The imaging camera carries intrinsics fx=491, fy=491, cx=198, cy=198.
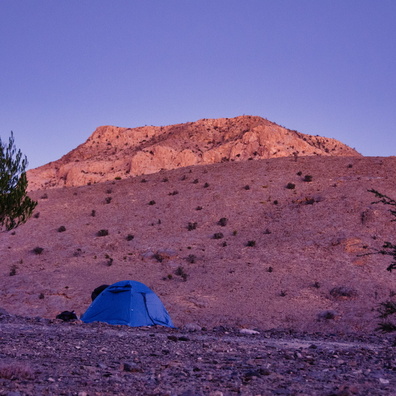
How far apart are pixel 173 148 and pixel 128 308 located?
58.3 metres

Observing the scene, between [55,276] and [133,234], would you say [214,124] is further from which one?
[55,276]

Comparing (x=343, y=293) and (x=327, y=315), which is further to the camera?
(x=343, y=293)

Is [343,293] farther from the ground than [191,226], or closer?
closer

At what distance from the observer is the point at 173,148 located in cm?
7456

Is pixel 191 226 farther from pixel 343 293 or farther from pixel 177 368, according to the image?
pixel 177 368

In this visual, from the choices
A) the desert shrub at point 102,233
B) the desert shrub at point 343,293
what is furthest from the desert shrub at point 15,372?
the desert shrub at point 102,233

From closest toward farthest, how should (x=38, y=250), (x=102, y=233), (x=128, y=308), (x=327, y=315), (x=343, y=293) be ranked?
(x=128, y=308) → (x=327, y=315) → (x=343, y=293) → (x=38, y=250) → (x=102, y=233)

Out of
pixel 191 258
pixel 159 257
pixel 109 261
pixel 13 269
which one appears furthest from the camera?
pixel 159 257

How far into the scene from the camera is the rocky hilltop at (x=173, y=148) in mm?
71250

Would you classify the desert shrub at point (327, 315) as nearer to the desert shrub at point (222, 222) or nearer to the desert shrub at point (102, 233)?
the desert shrub at point (222, 222)

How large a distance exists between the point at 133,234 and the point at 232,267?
8538 millimetres

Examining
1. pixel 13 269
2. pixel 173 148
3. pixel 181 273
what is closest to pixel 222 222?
pixel 181 273

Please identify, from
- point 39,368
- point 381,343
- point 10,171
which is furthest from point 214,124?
point 39,368

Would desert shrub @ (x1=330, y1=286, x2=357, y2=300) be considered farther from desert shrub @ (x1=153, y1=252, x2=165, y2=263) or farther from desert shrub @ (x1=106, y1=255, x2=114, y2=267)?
desert shrub @ (x1=106, y1=255, x2=114, y2=267)
